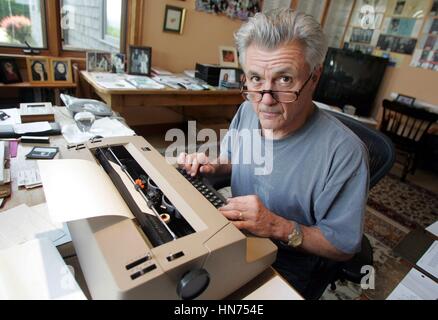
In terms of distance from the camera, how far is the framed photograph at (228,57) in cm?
315

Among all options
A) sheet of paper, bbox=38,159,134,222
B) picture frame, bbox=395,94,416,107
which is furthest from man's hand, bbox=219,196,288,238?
picture frame, bbox=395,94,416,107

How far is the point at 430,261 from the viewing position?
1.14m

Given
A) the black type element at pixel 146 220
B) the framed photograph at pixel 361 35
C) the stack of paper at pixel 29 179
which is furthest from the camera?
the framed photograph at pixel 361 35

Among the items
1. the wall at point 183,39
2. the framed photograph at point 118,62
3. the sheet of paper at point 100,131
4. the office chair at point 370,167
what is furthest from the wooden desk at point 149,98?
the office chair at point 370,167

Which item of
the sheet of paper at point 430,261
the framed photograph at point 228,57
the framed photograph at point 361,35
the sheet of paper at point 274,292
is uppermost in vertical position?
the framed photograph at point 361,35

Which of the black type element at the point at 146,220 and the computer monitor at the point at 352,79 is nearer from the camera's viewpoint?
the black type element at the point at 146,220

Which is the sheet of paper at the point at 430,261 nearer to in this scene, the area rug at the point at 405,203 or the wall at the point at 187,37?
the area rug at the point at 405,203

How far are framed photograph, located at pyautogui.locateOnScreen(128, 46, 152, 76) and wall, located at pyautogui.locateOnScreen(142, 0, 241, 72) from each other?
0.69ft

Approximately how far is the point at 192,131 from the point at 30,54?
5.45 feet

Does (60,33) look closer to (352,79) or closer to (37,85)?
(37,85)

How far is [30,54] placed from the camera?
2250mm

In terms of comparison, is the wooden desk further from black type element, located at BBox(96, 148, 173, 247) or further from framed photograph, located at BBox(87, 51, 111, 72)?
black type element, located at BBox(96, 148, 173, 247)

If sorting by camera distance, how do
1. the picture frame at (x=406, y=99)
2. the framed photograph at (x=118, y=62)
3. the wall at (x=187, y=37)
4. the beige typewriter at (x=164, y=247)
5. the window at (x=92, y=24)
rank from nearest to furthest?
the beige typewriter at (x=164, y=247) < the window at (x=92, y=24) < the framed photograph at (x=118, y=62) < the wall at (x=187, y=37) < the picture frame at (x=406, y=99)

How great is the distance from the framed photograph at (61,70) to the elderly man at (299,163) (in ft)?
6.07
